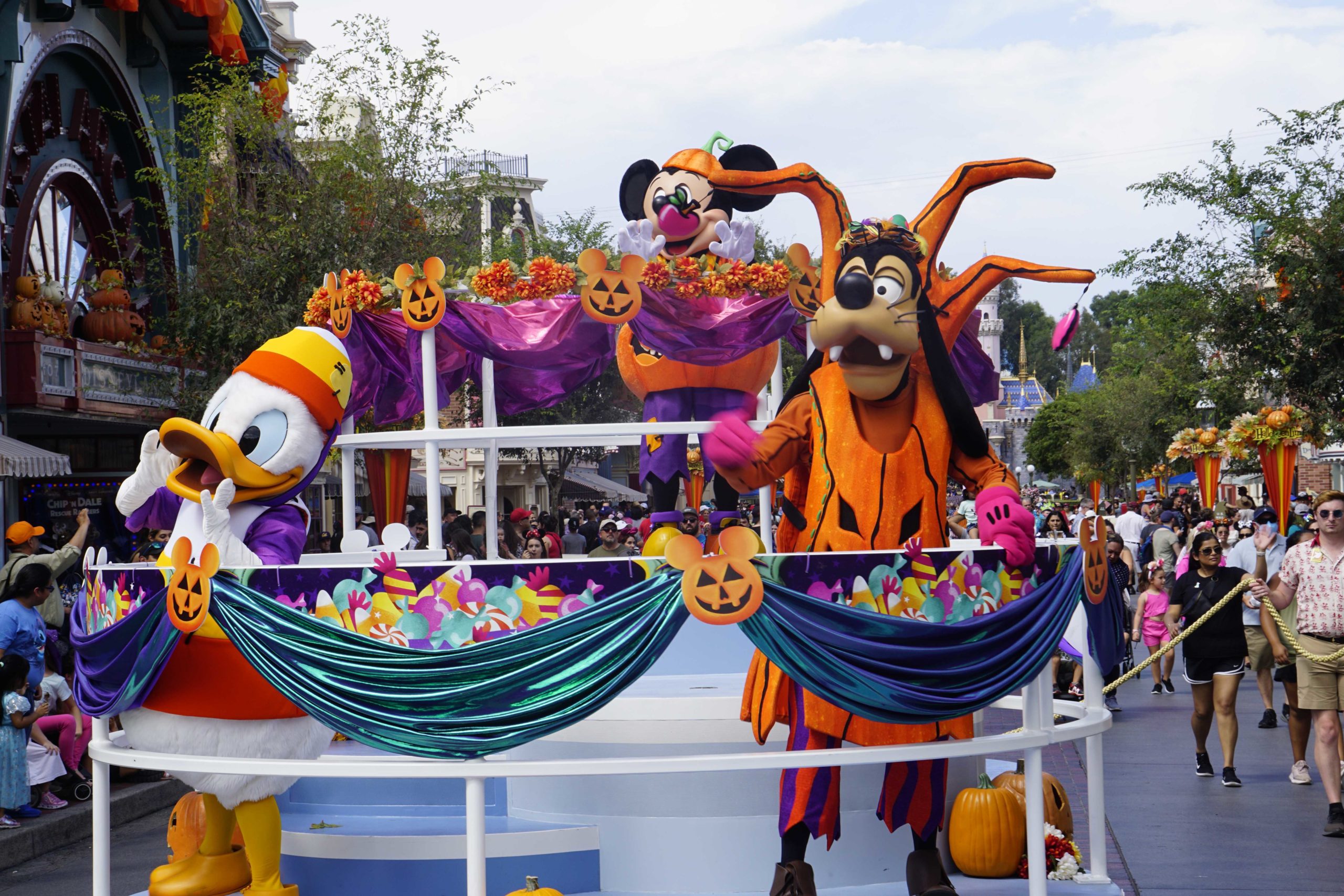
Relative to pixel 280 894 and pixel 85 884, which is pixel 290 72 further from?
pixel 280 894

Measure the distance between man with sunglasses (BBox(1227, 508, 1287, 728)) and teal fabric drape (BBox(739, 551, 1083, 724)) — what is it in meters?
3.92

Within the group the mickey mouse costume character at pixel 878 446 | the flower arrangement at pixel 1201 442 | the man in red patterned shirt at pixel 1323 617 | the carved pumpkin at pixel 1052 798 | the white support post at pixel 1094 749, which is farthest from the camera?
the flower arrangement at pixel 1201 442

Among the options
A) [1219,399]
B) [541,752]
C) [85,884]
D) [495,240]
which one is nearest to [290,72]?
[495,240]

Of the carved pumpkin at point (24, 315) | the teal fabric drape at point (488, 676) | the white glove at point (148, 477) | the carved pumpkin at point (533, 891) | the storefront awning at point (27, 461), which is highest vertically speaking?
the carved pumpkin at point (24, 315)

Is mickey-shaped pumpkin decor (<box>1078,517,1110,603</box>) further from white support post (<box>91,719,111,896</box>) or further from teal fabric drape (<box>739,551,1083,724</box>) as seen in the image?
white support post (<box>91,719,111,896</box>)

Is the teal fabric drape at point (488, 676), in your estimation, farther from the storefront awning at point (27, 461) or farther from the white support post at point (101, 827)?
the storefront awning at point (27, 461)

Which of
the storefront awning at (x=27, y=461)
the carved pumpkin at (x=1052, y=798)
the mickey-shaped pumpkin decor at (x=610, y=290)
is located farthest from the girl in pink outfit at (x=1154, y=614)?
the storefront awning at (x=27, y=461)

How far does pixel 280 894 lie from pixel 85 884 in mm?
3105

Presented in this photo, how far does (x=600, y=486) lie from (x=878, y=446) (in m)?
38.8

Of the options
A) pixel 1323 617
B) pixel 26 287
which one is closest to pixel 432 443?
pixel 1323 617

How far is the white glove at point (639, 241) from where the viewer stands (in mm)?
9836

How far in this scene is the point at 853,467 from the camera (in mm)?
5379

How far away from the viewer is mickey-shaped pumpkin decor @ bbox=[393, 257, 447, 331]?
888 centimetres

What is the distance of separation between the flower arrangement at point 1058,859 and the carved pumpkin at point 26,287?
13.6 meters
